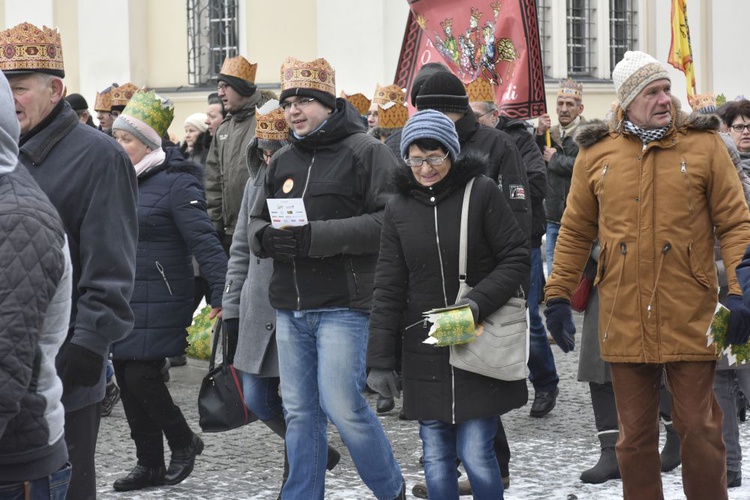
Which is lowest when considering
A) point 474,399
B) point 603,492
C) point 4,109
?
point 603,492

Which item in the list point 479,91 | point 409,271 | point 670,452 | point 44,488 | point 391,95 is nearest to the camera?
point 44,488

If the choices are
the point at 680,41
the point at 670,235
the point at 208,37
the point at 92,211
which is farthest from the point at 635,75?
the point at 208,37

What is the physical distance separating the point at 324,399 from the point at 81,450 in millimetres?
1478

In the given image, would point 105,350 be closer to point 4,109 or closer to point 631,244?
point 4,109

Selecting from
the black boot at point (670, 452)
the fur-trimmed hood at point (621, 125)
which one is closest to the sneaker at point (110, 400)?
the black boot at point (670, 452)

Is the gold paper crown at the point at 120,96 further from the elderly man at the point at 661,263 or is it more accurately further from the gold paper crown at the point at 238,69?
the elderly man at the point at 661,263

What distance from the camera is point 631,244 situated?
531 cm

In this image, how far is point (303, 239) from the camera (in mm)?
5652

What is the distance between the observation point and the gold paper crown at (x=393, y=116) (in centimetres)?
1005

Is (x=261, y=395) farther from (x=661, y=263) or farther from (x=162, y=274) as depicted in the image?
(x=661, y=263)

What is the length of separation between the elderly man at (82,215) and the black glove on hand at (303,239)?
1.05 metres

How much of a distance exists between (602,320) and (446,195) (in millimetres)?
805

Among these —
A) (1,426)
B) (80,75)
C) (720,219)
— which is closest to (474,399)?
(720,219)

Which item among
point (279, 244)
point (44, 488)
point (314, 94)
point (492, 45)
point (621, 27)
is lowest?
point (44, 488)
